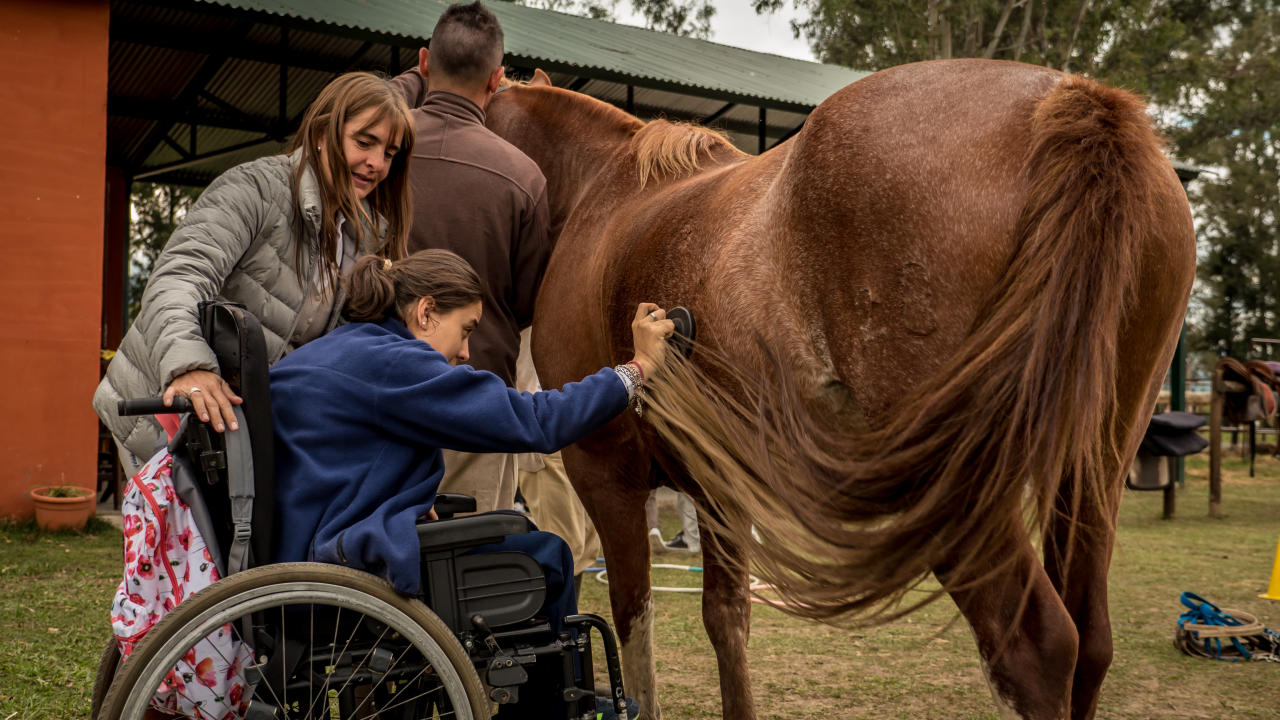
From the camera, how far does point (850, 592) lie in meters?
1.87

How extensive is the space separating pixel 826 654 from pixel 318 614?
2.62 meters

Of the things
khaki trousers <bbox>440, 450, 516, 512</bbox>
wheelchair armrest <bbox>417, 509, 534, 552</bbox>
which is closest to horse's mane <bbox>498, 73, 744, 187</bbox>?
khaki trousers <bbox>440, 450, 516, 512</bbox>

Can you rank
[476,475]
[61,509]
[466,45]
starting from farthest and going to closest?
[61,509] < [466,45] < [476,475]

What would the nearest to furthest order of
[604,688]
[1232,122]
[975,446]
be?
[975,446] < [604,688] < [1232,122]

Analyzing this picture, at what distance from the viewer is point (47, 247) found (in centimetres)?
619

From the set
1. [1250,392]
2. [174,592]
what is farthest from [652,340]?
[1250,392]

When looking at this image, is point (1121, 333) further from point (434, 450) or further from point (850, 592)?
point (434, 450)

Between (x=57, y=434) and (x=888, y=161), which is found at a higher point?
(x=888, y=161)

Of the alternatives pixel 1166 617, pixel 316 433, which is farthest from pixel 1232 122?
pixel 316 433

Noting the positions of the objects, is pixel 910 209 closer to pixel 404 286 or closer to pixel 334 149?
pixel 404 286

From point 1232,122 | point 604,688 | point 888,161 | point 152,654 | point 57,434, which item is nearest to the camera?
point 152,654

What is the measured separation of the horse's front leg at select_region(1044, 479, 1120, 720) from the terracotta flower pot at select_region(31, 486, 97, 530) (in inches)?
236

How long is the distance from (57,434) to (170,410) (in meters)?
5.41

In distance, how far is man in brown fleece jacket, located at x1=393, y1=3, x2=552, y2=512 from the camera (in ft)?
9.23
